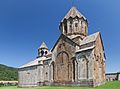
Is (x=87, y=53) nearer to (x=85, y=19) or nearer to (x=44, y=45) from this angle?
(x=85, y=19)

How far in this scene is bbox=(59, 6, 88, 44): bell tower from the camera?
145 ft

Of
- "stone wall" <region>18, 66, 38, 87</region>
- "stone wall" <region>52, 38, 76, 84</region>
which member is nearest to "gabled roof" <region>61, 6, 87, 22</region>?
"stone wall" <region>52, 38, 76, 84</region>

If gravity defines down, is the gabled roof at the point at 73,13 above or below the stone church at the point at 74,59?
above

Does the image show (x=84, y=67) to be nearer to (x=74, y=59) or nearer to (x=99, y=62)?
(x=74, y=59)

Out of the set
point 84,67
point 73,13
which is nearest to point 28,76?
point 73,13

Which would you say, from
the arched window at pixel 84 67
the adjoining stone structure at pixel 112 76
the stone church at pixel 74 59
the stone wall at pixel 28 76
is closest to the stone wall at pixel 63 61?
the stone church at pixel 74 59

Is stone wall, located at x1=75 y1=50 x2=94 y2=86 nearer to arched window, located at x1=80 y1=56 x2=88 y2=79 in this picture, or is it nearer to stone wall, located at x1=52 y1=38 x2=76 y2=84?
arched window, located at x1=80 y1=56 x2=88 y2=79

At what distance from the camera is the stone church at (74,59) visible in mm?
35875

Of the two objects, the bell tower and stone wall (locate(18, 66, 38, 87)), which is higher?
the bell tower

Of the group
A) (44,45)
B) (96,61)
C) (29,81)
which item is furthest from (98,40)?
(44,45)

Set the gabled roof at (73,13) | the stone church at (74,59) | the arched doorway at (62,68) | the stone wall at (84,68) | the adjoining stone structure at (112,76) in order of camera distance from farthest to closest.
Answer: the adjoining stone structure at (112,76) < the gabled roof at (73,13) < the arched doorway at (62,68) < the stone church at (74,59) < the stone wall at (84,68)

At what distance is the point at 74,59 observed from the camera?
127 feet

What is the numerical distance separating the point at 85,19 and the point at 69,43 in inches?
333

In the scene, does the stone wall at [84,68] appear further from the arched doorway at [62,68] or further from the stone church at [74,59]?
the arched doorway at [62,68]
